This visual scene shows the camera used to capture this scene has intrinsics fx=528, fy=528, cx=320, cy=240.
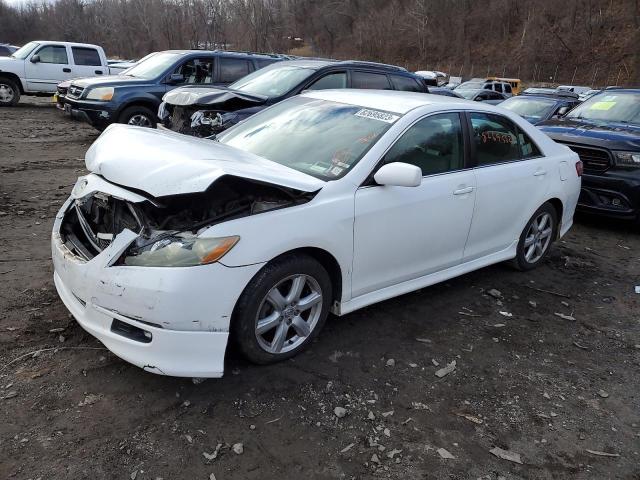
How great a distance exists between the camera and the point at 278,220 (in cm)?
299

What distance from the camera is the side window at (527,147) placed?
4758mm

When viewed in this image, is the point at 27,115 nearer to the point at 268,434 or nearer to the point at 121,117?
the point at 121,117

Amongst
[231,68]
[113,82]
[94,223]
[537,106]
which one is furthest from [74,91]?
[537,106]

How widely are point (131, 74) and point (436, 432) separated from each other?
1014 centimetres

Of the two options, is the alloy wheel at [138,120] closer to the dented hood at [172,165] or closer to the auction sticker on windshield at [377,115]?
the dented hood at [172,165]

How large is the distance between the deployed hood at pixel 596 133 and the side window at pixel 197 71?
6320 millimetres

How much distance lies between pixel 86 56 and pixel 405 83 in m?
11.3

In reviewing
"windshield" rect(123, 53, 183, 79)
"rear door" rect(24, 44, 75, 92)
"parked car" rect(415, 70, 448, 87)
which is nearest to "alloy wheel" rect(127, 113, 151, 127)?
"windshield" rect(123, 53, 183, 79)

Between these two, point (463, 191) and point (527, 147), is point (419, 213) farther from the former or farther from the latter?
point (527, 147)

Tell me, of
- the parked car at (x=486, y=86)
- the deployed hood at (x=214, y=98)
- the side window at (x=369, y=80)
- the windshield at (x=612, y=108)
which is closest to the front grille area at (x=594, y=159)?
the windshield at (x=612, y=108)

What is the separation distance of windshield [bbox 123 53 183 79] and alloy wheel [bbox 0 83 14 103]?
5.97 metres

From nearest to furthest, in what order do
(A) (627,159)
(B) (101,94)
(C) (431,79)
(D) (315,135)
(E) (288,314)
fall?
(E) (288,314) → (D) (315,135) → (A) (627,159) → (B) (101,94) → (C) (431,79)

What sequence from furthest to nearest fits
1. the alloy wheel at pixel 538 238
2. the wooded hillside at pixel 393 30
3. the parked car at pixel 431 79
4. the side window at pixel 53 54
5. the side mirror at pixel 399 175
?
the wooded hillside at pixel 393 30
the parked car at pixel 431 79
the side window at pixel 53 54
the alloy wheel at pixel 538 238
the side mirror at pixel 399 175

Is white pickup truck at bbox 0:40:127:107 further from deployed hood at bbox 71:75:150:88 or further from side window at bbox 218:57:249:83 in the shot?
side window at bbox 218:57:249:83
